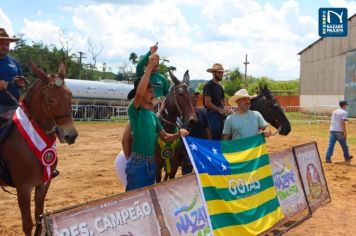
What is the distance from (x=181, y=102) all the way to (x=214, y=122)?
1520 millimetres

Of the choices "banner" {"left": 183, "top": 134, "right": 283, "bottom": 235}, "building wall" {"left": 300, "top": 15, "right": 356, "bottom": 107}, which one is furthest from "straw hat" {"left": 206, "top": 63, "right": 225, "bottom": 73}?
"building wall" {"left": 300, "top": 15, "right": 356, "bottom": 107}

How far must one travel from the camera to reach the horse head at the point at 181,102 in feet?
20.7

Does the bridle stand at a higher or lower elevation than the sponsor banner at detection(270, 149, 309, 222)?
higher

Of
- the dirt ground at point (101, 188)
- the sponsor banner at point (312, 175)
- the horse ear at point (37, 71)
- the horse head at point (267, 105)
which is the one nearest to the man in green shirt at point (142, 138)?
the horse ear at point (37, 71)

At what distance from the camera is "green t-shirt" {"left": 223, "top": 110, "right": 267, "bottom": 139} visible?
21.7ft

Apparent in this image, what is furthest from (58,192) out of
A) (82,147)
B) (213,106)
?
(82,147)

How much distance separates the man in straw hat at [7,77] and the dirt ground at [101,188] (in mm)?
1969

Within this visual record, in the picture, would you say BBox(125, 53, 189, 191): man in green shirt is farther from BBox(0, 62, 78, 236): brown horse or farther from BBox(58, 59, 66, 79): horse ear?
BBox(58, 59, 66, 79): horse ear

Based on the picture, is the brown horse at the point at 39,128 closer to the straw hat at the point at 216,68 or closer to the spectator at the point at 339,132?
the straw hat at the point at 216,68

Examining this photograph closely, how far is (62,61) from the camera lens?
537 cm

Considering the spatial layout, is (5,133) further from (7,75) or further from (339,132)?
(339,132)

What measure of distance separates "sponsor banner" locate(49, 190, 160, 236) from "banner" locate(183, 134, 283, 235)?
112 cm

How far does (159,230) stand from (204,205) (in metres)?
0.95

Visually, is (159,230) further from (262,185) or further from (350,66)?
(350,66)
